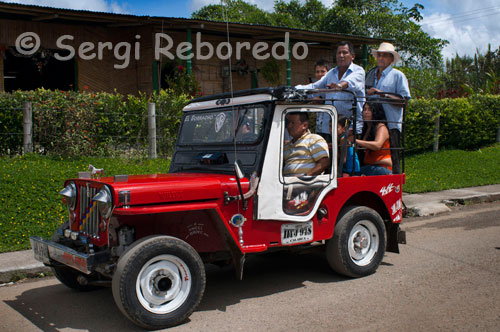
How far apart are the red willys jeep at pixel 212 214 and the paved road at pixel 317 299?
0.30m

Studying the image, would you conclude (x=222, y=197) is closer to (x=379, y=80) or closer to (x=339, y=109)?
(x=339, y=109)

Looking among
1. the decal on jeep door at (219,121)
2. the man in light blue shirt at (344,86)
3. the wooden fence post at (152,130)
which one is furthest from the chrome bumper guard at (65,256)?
the wooden fence post at (152,130)

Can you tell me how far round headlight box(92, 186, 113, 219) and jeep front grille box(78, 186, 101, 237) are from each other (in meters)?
0.23

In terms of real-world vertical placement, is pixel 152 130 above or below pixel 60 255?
above

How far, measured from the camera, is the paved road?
4.61m

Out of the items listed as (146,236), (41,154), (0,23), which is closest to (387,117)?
(146,236)

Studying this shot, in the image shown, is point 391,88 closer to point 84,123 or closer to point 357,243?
point 357,243

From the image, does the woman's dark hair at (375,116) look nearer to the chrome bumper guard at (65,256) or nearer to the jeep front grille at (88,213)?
the jeep front grille at (88,213)

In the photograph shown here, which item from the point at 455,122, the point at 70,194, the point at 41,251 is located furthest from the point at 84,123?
the point at 455,122

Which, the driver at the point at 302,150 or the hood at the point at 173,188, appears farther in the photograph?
the driver at the point at 302,150

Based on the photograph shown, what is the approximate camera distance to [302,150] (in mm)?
5547

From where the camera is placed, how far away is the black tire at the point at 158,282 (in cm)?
433

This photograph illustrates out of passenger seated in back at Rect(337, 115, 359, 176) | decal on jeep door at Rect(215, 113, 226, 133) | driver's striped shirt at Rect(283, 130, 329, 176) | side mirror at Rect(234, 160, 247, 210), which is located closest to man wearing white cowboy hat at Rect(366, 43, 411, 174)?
passenger seated in back at Rect(337, 115, 359, 176)

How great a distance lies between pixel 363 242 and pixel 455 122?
38.0 ft
